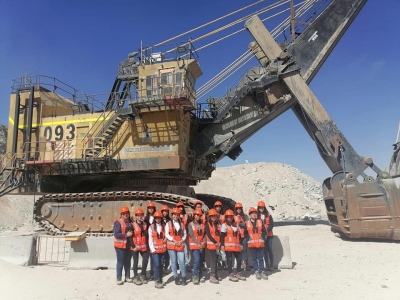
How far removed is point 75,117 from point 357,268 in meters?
11.1

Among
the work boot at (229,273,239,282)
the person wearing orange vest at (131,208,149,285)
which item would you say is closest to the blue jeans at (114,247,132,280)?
the person wearing orange vest at (131,208,149,285)

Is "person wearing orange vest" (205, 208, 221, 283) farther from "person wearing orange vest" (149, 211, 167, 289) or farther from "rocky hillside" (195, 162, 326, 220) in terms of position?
"rocky hillside" (195, 162, 326, 220)

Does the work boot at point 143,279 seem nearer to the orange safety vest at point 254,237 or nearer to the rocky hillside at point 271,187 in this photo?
the orange safety vest at point 254,237

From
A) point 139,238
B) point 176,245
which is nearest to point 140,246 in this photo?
point 139,238

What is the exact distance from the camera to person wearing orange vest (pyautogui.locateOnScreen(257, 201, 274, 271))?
26.5 feet

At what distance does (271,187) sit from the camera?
1587 inches

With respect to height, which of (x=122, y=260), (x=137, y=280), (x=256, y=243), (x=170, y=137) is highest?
(x=170, y=137)

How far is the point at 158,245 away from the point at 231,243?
1.62m

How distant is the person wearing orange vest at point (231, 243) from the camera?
738cm

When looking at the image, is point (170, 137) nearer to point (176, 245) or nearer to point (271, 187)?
point (176, 245)

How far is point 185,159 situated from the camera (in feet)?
39.7

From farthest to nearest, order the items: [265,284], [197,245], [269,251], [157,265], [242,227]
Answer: [269,251] < [242,227] < [197,245] < [157,265] < [265,284]

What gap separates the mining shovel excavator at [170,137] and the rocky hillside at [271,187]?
19715mm

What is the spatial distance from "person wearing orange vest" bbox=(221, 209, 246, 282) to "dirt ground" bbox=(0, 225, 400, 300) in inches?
9.7
